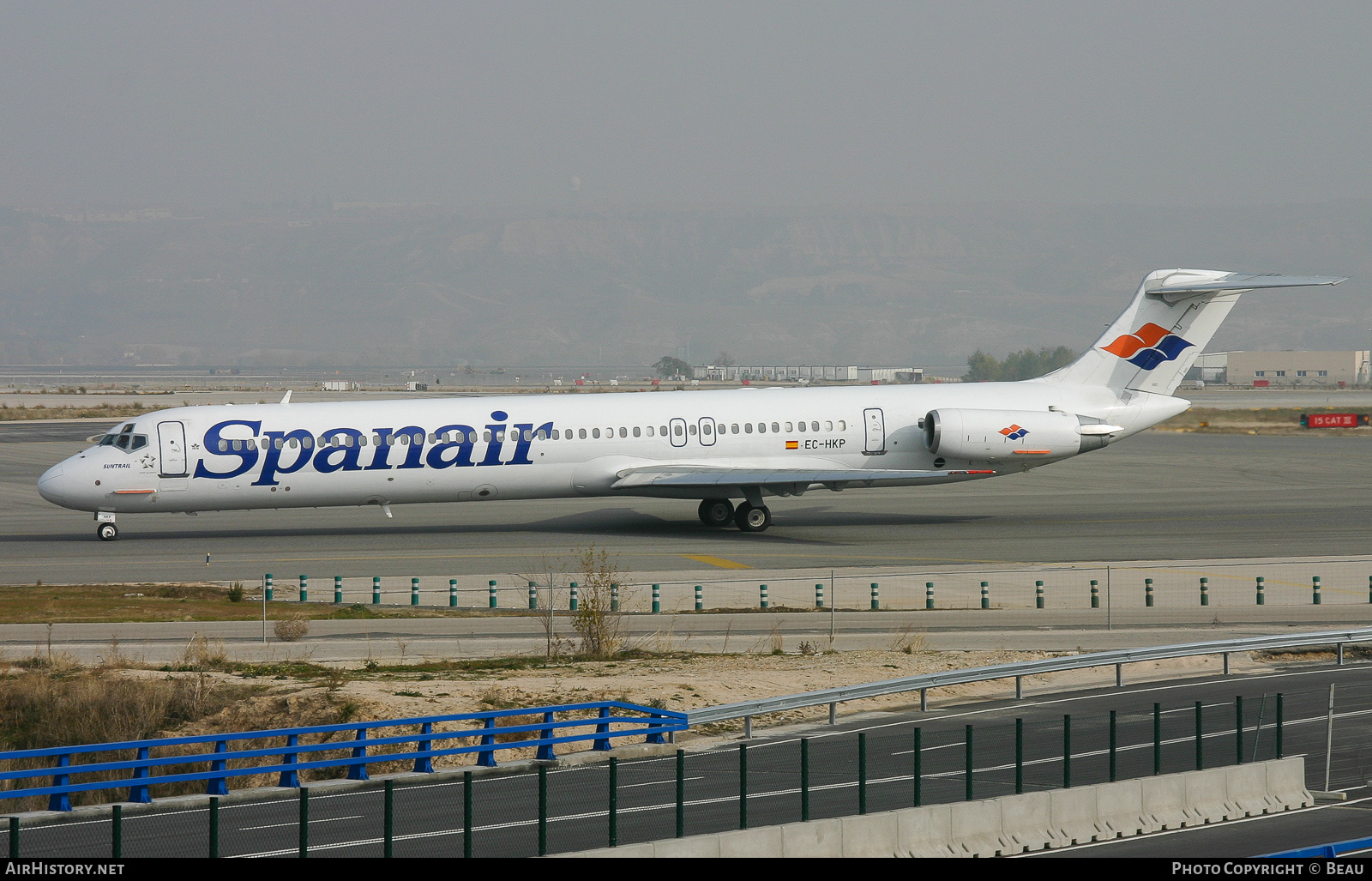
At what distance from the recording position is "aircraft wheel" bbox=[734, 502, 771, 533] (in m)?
39.0

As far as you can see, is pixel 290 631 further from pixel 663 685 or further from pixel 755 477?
pixel 755 477

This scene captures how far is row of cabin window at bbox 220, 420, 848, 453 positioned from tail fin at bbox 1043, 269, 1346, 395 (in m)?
8.21

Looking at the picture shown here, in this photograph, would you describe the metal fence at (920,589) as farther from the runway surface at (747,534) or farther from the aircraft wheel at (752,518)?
the aircraft wheel at (752,518)

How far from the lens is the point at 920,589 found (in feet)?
98.3

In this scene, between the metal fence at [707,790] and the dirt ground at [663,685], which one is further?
the dirt ground at [663,685]

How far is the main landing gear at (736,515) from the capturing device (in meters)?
39.0

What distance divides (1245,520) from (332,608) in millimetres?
26458

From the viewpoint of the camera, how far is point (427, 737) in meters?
16.0

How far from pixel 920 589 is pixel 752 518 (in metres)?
9.63

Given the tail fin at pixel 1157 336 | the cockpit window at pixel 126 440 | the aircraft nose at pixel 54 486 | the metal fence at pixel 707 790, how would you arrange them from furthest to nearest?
the tail fin at pixel 1157 336
the cockpit window at pixel 126 440
the aircraft nose at pixel 54 486
the metal fence at pixel 707 790

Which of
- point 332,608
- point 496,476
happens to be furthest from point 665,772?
point 496,476

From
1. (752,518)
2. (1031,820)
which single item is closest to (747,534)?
(752,518)

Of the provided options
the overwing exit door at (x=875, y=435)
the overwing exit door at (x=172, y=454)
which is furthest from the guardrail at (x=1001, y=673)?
the overwing exit door at (x=172, y=454)

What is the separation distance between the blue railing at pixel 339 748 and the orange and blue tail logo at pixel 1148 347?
87.2 ft
